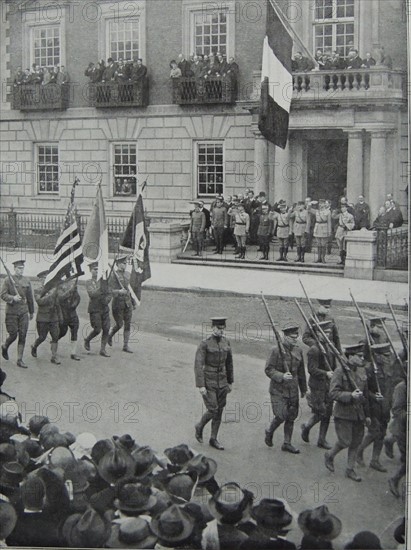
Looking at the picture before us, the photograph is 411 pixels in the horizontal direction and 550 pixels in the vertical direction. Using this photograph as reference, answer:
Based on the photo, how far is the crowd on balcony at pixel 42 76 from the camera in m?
6.27

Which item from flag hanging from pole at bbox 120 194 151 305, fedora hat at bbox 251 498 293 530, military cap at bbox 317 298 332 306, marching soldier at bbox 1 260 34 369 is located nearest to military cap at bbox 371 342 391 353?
military cap at bbox 317 298 332 306

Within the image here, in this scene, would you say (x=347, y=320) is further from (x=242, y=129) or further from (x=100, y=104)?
(x=100, y=104)

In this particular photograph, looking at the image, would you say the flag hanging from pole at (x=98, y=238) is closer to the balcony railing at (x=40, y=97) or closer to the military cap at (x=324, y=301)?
the balcony railing at (x=40, y=97)

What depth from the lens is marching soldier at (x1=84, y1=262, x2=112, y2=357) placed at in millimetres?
6012

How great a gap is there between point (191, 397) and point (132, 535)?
1.06m

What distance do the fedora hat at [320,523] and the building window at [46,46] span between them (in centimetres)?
412

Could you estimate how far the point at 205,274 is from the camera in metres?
5.91

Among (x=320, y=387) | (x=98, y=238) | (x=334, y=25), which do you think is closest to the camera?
(x=320, y=387)

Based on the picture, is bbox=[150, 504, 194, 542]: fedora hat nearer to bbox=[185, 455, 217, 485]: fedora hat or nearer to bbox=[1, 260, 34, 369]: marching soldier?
bbox=[185, 455, 217, 485]: fedora hat

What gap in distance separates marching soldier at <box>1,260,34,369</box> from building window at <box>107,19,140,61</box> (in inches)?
75.1

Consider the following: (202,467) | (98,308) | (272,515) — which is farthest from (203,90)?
(272,515)

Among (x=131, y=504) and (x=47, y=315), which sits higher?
(x=47, y=315)

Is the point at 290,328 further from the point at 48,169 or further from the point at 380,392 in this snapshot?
the point at 48,169

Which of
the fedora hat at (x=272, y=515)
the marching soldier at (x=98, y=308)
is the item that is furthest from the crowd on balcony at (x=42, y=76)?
the fedora hat at (x=272, y=515)
